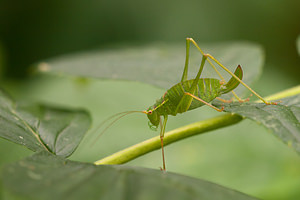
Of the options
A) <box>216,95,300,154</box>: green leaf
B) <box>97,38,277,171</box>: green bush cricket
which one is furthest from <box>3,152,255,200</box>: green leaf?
<box>97,38,277,171</box>: green bush cricket

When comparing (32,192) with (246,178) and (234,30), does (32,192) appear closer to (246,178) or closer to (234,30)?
(246,178)

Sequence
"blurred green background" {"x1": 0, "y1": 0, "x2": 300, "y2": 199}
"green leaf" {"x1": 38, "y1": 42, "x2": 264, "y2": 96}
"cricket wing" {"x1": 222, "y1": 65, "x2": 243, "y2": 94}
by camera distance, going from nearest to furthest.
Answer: "cricket wing" {"x1": 222, "y1": 65, "x2": 243, "y2": 94}, "green leaf" {"x1": 38, "y1": 42, "x2": 264, "y2": 96}, "blurred green background" {"x1": 0, "y1": 0, "x2": 300, "y2": 199}

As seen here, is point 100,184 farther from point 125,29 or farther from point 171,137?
point 125,29

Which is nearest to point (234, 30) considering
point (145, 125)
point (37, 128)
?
point (145, 125)

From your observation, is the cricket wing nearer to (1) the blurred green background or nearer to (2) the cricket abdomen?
(2) the cricket abdomen

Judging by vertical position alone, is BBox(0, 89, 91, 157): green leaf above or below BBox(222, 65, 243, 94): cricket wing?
below

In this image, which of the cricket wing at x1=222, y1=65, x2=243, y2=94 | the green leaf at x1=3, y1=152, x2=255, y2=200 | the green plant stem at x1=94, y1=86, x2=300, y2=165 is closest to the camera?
the green leaf at x1=3, y1=152, x2=255, y2=200
